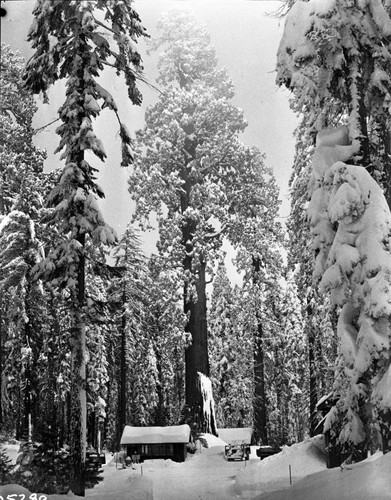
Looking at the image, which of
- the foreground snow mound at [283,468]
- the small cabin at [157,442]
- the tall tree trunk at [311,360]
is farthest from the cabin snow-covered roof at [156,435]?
the tall tree trunk at [311,360]

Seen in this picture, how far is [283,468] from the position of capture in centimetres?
1047

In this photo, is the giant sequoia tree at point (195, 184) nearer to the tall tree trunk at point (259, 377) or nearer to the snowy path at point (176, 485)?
the snowy path at point (176, 485)

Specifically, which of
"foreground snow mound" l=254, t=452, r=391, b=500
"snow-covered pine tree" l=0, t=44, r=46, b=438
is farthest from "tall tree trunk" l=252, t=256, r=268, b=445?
"foreground snow mound" l=254, t=452, r=391, b=500

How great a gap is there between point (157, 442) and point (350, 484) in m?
9.43

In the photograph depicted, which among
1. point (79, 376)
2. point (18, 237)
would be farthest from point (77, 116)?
point (18, 237)

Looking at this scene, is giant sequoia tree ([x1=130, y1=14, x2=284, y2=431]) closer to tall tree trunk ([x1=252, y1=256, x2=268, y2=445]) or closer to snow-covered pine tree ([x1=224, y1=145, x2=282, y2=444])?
snow-covered pine tree ([x1=224, y1=145, x2=282, y2=444])

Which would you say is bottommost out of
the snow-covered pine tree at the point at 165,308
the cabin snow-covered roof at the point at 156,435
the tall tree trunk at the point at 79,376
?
the cabin snow-covered roof at the point at 156,435

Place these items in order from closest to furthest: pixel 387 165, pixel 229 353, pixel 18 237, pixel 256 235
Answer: pixel 387 165 → pixel 256 235 → pixel 18 237 → pixel 229 353

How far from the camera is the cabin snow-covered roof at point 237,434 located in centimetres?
1827

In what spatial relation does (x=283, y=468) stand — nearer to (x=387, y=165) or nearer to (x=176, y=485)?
(x=176, y=485)

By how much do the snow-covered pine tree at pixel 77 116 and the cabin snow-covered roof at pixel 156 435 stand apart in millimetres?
4157

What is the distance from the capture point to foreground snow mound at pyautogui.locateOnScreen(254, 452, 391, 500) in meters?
7.58

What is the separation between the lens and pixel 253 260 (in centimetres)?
1418

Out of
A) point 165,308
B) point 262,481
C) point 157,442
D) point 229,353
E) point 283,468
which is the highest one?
point 165,308
